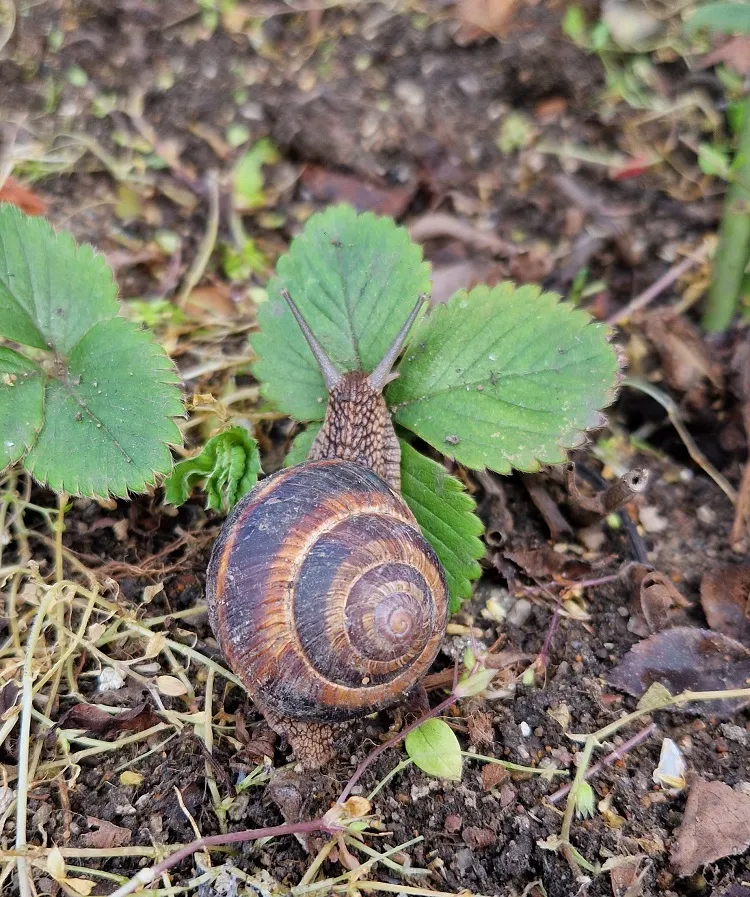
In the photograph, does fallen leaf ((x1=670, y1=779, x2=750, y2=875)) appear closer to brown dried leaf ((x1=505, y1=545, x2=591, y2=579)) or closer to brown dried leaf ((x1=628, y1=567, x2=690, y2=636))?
brown dried leaf ((x1=628, y1=567, x2=690, y2=636))

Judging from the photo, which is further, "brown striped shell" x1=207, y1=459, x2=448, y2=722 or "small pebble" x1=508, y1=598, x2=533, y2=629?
"small pebble" x1=508, y1=598, x2=533, y2=629

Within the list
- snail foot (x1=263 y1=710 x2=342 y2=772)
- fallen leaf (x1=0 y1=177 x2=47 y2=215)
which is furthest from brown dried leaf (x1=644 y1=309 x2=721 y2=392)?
fallen leaf (x1=0 y1=177 x2=47 y2=215)

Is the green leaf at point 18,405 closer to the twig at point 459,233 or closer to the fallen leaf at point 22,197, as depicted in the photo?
the fallen leaf at point 22,197

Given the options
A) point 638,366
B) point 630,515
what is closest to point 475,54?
point 638,366

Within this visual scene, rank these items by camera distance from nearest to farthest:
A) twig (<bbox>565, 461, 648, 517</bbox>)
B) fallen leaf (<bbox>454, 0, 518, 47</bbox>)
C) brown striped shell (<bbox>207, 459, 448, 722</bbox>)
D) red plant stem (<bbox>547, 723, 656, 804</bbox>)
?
1. brown striped shell (<bbox>207, 459, 448, 722</bbox>)
2. red plant stem (<bbox>547, 723, 656, 804</bbox>)
3. twig (<bbox>565, 461, 648, 517</bbox>)
4. fallen leaf (<bbox>454, 0, 518, 47</bbox>)

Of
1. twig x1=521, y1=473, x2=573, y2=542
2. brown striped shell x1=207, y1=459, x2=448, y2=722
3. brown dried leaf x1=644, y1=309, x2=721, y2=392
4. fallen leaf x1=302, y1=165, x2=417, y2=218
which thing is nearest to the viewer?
brown striped shell x1=207, y1=459, x2=448, y2=722

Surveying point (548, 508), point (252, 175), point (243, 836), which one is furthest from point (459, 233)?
point (243, 836)

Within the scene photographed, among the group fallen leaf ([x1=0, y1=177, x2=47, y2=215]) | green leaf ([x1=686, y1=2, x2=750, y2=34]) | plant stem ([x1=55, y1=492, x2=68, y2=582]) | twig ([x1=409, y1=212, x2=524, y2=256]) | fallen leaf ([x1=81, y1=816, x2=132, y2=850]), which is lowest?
fallen leaf ([x1=81, y1=816, x2=132, y2=850])
